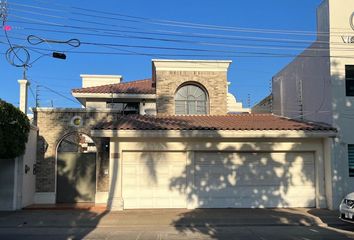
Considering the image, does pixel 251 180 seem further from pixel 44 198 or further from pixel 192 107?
pixel 44 198

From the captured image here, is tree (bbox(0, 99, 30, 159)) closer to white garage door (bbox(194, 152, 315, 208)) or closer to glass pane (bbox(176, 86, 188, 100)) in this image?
white garage door (bbox(194, 152, 315, 208))

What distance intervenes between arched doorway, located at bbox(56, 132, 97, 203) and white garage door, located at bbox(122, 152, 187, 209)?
3.13m

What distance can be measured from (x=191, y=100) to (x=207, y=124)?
21.7 feet

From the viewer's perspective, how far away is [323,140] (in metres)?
18.1

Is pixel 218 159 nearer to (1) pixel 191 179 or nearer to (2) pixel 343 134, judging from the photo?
(1) pixel 191 179

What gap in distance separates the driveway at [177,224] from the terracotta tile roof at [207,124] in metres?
3.18

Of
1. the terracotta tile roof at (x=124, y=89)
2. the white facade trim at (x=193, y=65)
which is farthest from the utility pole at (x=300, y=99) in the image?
the terracotta tile roof at (x=124, y=89)

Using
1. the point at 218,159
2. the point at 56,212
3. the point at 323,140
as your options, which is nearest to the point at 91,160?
the point at 56,212

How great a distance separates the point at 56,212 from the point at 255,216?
7.36 m

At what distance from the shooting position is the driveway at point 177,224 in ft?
39.3

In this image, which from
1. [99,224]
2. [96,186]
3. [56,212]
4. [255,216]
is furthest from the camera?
[96,186]

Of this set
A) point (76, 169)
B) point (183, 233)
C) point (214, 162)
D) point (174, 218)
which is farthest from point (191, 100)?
point (183, 233)

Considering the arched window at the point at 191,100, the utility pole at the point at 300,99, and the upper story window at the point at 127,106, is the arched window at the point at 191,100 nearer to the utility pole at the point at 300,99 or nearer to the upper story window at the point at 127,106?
the upper story window at the point at 127,106

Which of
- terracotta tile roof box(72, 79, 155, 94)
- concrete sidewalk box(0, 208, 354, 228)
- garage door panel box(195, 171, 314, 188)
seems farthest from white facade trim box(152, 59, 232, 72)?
concrete sidewalk box(0, 208, 354, 228)
